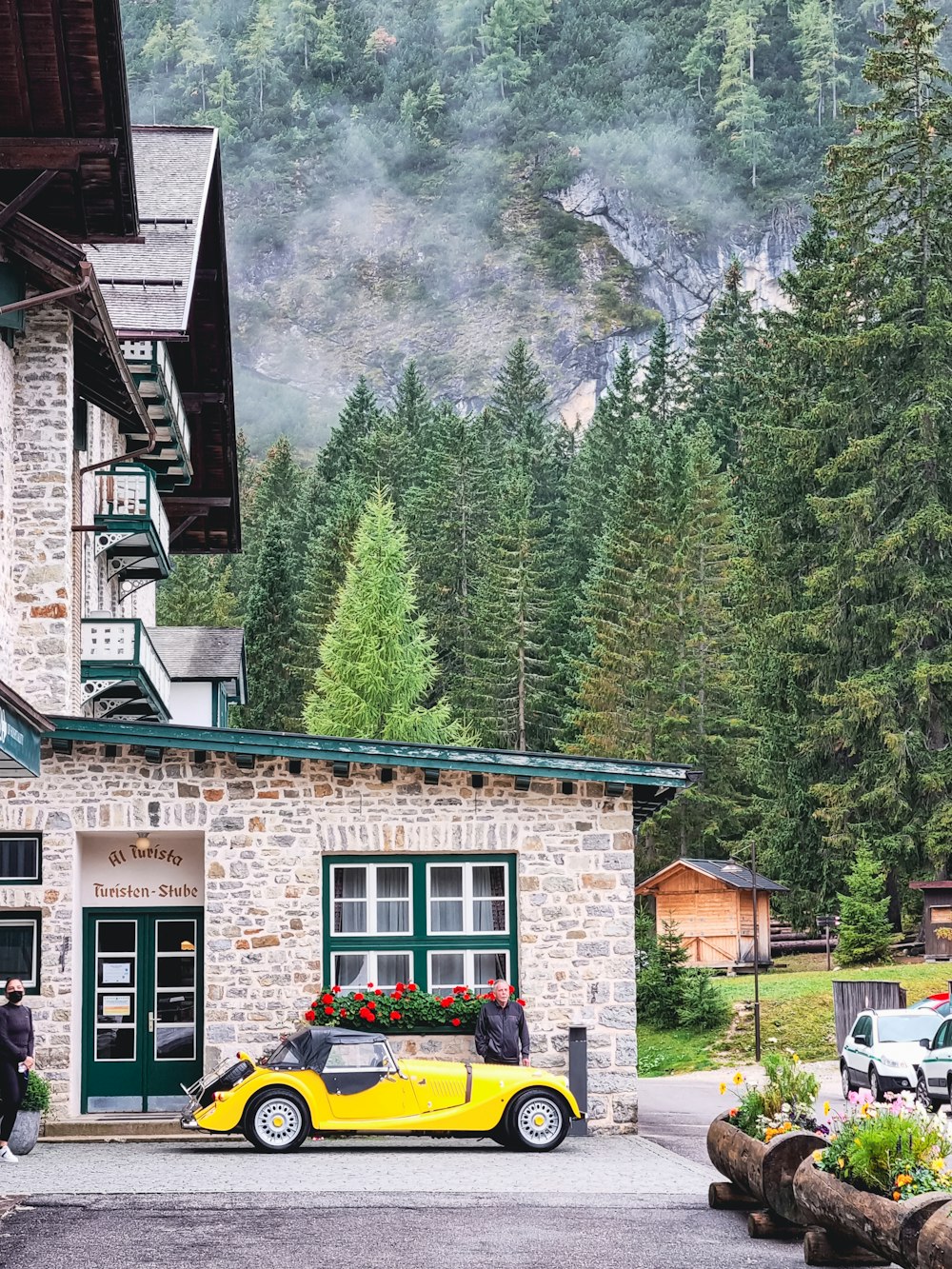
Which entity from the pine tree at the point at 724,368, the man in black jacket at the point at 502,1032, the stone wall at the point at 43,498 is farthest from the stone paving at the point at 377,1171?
the pine tree at the point at 724,368

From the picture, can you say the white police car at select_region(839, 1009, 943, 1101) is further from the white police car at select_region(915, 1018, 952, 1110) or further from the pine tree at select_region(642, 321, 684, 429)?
the pine tree at select_region(642, 321, 684, 429)

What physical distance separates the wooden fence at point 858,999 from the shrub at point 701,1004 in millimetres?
3883

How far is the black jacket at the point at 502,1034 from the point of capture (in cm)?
1867

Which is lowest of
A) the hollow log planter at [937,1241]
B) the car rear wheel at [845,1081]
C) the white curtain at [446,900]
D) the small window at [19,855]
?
the car rear wheel at [845,1081]

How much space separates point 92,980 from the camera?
2039 centimetres

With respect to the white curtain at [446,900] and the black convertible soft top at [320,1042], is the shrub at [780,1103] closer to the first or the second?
the black convertible soft top at [320,1042]

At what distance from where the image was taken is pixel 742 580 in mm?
56031

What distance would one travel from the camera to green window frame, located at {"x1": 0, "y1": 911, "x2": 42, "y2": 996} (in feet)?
64.3

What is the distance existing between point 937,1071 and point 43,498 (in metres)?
13.6

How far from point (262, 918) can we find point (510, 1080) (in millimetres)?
3799

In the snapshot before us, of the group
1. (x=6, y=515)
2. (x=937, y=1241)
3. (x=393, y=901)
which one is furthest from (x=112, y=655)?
(x=937, y=1241)

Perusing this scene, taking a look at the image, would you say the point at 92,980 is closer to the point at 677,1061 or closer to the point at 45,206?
the point at 45,206

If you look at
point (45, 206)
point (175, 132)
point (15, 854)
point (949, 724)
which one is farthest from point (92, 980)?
point (949, 724)

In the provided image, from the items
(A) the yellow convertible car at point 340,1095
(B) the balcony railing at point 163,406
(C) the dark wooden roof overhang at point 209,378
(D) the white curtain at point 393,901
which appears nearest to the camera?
(A) the yellow convertible car at point 340,1095
